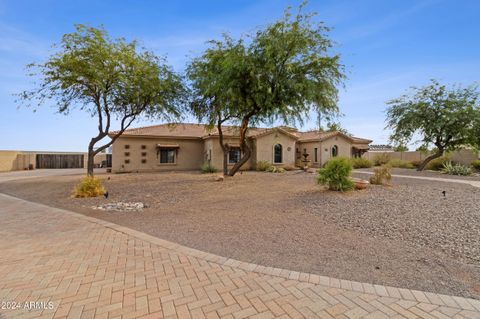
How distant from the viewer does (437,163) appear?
→ 20172mm

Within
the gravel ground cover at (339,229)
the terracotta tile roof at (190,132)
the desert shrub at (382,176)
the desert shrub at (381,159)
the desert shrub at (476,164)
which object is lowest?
the gravel ground cover at (339,229)

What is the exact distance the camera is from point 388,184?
1039 centimetres

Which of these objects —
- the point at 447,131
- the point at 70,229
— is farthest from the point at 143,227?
the point at 447,131

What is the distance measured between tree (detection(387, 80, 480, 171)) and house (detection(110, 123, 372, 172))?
719cm

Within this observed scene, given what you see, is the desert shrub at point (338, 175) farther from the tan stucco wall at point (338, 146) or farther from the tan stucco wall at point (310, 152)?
the tan stucco wall at point (338, 146)

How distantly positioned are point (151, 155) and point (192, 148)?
4.09 m

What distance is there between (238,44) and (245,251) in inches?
439

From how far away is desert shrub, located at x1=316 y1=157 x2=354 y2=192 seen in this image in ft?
28.8

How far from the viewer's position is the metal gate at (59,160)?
98.8 feet

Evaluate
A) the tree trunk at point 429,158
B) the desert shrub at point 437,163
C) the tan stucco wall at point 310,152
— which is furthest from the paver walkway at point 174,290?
the desert shrub at point 437,163

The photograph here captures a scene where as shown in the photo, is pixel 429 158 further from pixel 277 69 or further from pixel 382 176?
pixel 277 69

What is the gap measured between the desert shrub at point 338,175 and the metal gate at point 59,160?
1403 inches

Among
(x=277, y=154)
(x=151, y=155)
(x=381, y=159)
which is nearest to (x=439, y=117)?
(x=381, y=159)

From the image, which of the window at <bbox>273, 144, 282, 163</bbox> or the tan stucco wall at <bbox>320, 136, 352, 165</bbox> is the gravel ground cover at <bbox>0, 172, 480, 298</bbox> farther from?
the tan stucco wall at <bbox>320, 136, 352, 165</bbox>
